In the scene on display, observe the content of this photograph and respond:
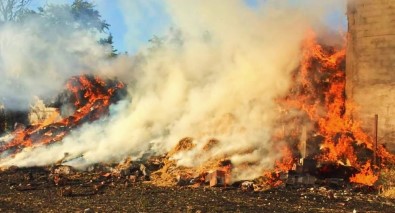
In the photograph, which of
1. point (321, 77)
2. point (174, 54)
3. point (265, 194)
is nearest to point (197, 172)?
point (265, 194)

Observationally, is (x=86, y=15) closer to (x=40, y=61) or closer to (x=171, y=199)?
(x=40, y=61)

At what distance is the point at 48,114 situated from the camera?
24281 mm

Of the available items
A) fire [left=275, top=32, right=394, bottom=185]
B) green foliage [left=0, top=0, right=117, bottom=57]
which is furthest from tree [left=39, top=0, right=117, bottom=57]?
fire [left=275, top=32, right=394, bottom=185]

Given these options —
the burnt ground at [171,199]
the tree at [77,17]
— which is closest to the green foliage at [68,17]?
the tree at [77,17]

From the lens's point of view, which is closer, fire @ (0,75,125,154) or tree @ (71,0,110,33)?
fire @ (0,75,125,154)

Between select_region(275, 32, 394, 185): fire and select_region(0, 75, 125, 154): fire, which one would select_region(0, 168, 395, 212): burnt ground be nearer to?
select_region(275, 32, 394, 185): fire

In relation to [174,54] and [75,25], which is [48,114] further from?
[75,25]

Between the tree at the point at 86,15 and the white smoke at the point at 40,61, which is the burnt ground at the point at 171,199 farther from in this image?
the tree at the point at 86,15

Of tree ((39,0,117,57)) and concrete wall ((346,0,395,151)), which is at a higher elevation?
tree ((39,0,117,57))

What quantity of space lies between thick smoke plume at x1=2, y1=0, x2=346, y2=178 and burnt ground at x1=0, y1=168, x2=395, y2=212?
2155 millimetres

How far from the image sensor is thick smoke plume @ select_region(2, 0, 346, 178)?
15680 millimetres

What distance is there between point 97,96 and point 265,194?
43.6 ft

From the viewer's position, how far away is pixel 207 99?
18.3 meters

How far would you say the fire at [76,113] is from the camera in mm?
20438
